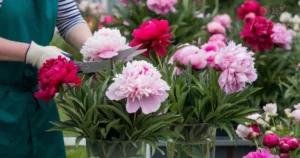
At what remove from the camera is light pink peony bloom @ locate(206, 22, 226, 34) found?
4.57 meters

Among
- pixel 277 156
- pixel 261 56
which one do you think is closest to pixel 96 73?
pixel 277 156

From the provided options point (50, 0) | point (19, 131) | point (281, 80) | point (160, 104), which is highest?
Answer: point (50, 0)

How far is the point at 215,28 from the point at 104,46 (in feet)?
9.08

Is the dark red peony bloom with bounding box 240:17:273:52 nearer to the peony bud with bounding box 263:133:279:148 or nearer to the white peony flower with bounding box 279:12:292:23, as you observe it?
the white peony flower with bounding box 279:12:292:23

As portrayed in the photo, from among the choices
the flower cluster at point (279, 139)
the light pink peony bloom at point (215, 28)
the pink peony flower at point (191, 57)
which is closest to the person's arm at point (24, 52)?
the pink peony flower at point (191, 57)

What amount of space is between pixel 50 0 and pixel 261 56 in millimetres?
2033

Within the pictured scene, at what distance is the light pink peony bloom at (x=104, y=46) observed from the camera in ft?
6.12

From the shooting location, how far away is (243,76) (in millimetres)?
1795

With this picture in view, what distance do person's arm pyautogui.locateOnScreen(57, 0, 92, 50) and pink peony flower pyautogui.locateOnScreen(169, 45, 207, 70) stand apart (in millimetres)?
340

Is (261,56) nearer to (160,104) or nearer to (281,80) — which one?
(281,80)

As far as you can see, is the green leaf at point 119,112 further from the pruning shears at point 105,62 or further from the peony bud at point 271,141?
the peony bud at point 271,141

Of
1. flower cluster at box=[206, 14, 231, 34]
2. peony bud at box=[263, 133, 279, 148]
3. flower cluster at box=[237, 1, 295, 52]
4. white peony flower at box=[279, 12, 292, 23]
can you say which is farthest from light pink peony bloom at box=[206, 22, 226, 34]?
peony bud at box=[263, 133, 279, 148]

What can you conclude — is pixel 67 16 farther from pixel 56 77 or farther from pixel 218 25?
pixel 218 25

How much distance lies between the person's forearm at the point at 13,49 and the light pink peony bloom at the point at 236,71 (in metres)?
0.58
